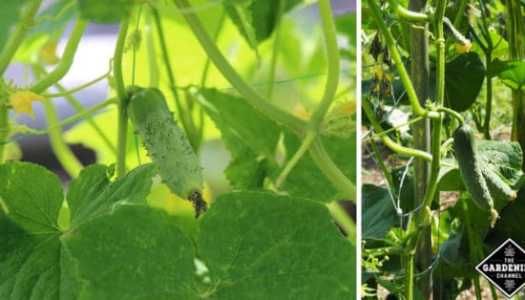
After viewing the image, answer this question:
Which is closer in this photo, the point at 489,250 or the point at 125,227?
the point at 125,227

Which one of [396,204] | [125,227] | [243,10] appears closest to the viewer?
[125,227]

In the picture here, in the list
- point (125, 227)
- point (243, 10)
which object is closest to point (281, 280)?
point (125, 227)

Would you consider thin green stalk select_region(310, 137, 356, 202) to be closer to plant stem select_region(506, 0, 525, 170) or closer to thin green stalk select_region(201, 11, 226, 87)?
thin green stalk select_region(201, 11, 226, 87)

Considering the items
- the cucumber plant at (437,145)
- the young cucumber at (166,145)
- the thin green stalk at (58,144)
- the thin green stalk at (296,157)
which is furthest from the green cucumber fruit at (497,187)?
the thin green stalk at (58,144)

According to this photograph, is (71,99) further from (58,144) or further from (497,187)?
(497,187)

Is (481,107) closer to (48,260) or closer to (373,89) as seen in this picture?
(373,89)

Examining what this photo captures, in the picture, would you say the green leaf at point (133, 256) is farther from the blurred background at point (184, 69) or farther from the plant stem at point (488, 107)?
the plant stem at point (488, 107)

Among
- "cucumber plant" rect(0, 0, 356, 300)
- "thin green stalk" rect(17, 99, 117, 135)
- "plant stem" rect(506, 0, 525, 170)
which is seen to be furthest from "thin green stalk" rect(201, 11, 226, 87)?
"plant stem" rect(506, 0, 525, 170)
